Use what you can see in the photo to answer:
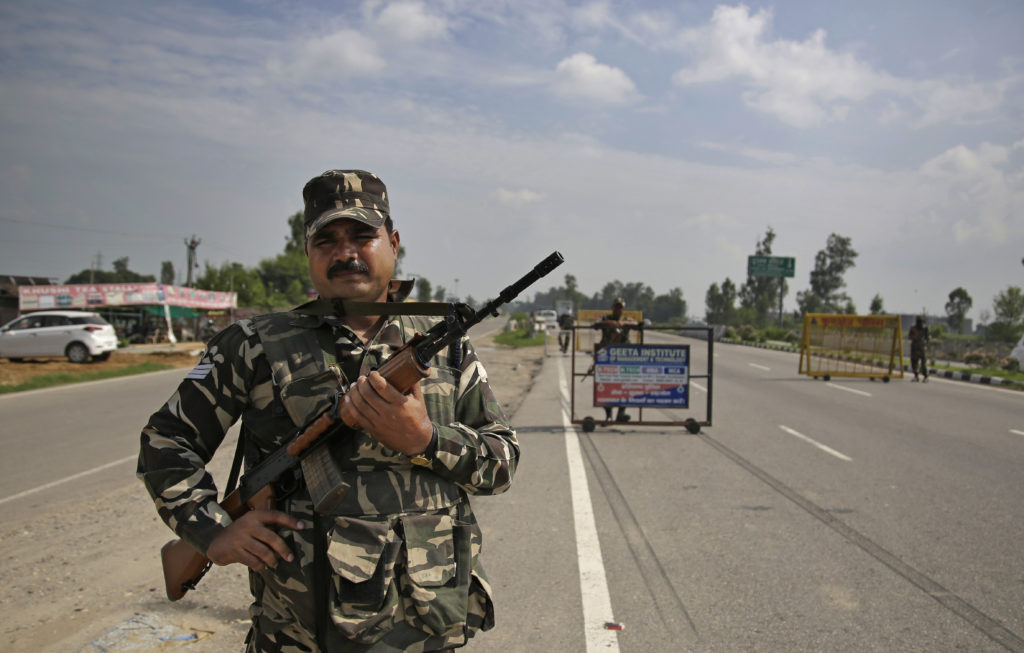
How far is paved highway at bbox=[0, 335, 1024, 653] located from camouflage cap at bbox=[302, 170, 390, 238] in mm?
2382

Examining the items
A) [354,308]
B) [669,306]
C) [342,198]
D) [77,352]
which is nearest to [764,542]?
[354,308]

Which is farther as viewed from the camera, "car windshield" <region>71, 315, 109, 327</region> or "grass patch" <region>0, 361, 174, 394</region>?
"car windshield" <region>71, 315, 109, 327</region>

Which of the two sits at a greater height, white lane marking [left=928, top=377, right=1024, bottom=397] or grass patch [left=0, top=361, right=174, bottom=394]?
white lane marking [left=928, top=377, right=1024, bottom=397]

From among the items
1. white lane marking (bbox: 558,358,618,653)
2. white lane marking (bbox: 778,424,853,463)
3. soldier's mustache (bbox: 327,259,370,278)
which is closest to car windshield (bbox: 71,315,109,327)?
white lane marking (bbox: 558,358,618,653)

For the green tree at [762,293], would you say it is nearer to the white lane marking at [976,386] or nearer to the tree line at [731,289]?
the tree line at [731,289]

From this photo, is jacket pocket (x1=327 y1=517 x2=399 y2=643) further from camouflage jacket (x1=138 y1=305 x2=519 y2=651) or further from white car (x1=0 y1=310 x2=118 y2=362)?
white car (x1=0 y1=310 x2=118 y2=362)

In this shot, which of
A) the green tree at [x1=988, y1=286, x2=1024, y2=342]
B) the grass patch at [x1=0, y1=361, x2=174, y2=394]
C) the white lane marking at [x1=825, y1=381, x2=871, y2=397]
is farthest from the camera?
the green tree at [x1=988, y1=286, x2=1024, y2=342]

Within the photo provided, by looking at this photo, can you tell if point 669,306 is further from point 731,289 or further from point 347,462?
point 347,462

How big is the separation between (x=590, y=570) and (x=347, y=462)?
3001mm

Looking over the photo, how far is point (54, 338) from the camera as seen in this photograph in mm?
22047

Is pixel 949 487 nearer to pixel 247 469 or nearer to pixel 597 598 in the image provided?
pixel 597 598

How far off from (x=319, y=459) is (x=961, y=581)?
4173 millimetres

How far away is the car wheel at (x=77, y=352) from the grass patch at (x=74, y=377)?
229cm

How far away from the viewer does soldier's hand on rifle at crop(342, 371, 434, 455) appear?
5.47ft
